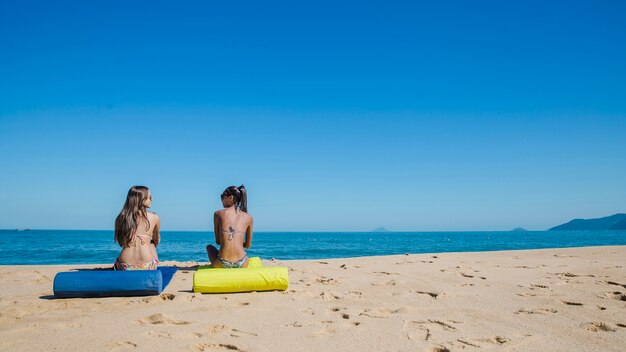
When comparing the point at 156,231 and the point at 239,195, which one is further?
the point at 239,195

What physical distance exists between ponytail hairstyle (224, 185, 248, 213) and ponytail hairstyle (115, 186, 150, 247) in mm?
1250

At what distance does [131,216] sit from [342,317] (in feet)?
11.5

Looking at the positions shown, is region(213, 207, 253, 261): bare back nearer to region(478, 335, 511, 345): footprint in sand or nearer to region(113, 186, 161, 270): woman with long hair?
region(113, 186, 161, 270): woman with long hair

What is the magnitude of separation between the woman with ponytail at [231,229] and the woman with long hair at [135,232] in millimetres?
1009

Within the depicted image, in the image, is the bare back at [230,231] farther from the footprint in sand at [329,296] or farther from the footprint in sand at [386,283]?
the footprint in sand at [386,283]

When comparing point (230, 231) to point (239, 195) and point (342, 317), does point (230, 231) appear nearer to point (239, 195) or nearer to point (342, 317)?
point (239, 195)

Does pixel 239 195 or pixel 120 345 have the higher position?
pixel 239 195

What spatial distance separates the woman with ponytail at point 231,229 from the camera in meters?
6.27

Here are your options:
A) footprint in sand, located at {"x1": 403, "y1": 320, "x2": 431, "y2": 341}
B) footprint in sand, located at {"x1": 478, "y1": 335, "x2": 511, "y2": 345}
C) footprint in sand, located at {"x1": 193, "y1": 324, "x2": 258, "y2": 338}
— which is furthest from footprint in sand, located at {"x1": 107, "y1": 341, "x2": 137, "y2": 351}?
footprint in sand, located at {"x1": 478, "y1": 335, "x2": 511, "y2": 345}

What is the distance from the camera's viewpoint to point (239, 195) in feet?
21.4

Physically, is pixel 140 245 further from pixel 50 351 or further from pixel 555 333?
pixel 555 333

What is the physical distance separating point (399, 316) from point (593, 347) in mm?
1674

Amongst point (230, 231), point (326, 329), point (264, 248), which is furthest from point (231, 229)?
point (264, 248)

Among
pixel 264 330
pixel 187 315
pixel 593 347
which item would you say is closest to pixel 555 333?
pixel 593 347
